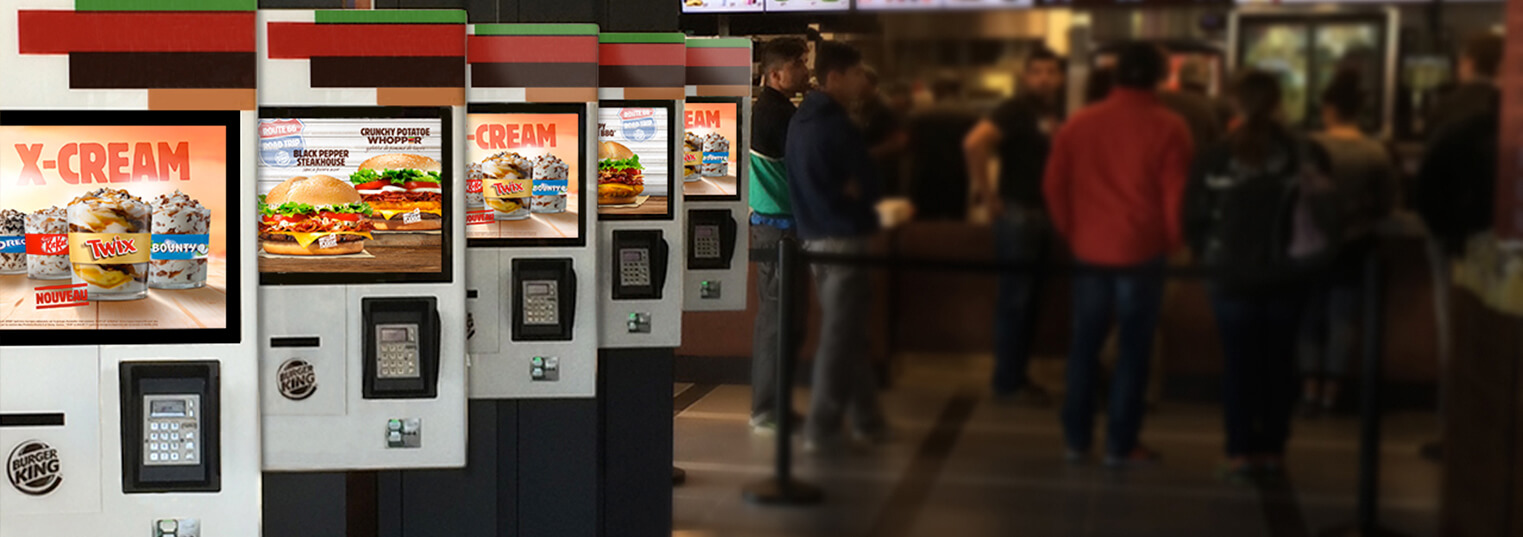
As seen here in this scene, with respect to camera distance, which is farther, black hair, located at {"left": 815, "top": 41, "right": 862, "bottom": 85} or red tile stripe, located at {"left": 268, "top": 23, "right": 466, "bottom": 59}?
black hair, located at {"left": 815, "top": 41, "right": 862, "bottom": 85}

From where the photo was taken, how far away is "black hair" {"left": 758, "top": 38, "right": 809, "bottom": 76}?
221 inches

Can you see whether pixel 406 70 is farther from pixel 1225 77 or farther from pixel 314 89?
pixel 1225 77

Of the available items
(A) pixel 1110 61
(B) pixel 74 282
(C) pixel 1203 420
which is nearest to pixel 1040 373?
(C) pixel 1203 420

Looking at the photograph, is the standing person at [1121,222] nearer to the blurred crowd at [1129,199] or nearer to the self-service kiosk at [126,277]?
A: the blurred crowd at [1129,199]

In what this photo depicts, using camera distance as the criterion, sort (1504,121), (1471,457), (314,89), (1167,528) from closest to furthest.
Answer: (314,89) → (1504,121) → (1471,457) → (1167,528)

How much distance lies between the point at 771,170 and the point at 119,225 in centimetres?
353

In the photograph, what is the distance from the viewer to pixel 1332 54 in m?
5.04

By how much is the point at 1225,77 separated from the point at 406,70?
330 cm

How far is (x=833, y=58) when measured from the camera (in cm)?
580

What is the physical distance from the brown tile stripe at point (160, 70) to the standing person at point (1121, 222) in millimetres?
3435

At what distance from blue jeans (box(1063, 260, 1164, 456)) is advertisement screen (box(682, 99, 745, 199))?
4.58ft

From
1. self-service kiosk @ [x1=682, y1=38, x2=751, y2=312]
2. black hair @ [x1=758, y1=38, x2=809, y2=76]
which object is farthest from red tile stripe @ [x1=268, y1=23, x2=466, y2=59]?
black hair @ [x1=758, y1=38, x2=809, y2=76]

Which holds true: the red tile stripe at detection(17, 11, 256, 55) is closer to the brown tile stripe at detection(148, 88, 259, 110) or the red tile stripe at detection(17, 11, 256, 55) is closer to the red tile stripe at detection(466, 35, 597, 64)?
the brown tile stripe at detection(148, 88, 259, 110)

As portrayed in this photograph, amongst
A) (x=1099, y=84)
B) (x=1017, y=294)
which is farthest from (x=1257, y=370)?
(x=1099, y=84)
